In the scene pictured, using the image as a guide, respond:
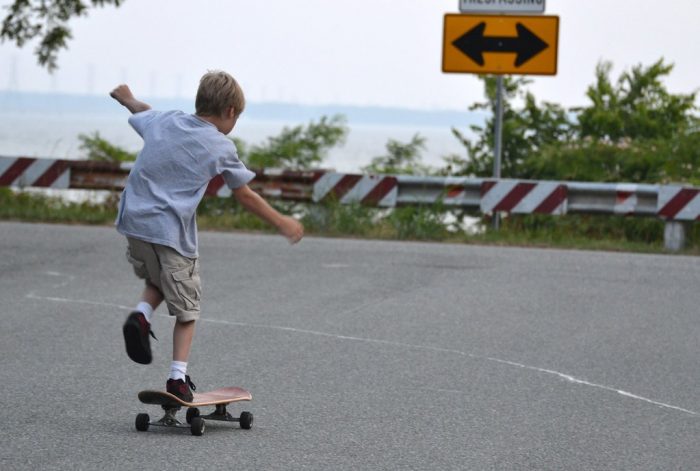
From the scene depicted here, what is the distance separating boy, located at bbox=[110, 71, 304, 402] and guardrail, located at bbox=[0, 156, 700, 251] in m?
10.3

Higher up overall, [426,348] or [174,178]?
[174,178]

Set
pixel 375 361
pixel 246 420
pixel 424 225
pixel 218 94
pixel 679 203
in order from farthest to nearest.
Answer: pixel 424 225
pixel 679 203
pixel 375 361
pixel 246 420
pixel 218 94

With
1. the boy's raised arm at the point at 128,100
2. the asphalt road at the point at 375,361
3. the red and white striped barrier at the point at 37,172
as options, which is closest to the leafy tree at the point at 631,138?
the asphalt road at the point at 375,361

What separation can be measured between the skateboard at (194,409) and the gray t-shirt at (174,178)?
2.26 feet

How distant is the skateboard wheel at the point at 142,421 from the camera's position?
6445mm

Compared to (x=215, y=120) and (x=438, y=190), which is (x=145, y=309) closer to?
(x=215, y=120)

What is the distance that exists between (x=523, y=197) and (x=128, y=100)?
34.2ft

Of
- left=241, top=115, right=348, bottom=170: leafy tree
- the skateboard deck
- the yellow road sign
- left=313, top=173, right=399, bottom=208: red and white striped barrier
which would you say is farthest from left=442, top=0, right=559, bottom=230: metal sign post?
the skateboard deck

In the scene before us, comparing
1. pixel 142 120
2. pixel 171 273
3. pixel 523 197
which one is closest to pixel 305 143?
pixel 523 197

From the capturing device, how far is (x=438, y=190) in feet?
57.2

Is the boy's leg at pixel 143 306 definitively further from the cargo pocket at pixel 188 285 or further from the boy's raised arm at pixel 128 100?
the boy's raised arm at pixel 128 100

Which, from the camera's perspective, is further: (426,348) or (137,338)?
(426,348)

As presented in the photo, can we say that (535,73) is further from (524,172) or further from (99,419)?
(99,419)

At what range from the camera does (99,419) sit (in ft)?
22.3
